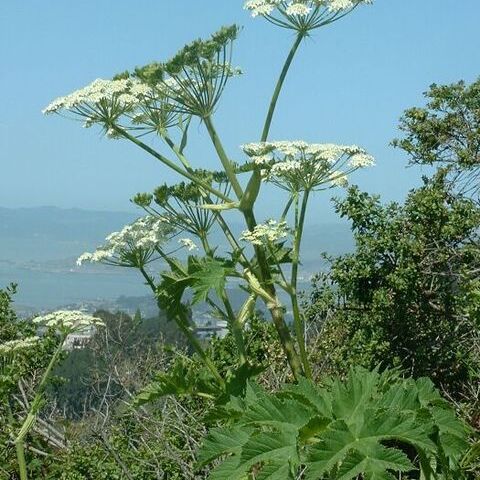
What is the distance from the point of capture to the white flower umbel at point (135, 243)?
455 cm

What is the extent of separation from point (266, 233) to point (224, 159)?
17.8 inches

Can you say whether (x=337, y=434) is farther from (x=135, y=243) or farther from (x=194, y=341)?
(x=135, y=243)

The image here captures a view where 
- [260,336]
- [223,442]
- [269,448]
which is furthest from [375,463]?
[260,336]

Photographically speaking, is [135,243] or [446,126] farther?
[446,126]

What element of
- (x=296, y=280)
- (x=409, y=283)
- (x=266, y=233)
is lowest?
(x=409, y=283)

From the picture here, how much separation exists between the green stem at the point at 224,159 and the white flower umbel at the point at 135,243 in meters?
0.45

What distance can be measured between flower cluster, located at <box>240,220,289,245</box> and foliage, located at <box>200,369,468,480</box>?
111 cm

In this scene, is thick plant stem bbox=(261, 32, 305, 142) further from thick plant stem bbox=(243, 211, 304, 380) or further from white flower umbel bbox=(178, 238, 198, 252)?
white flower umbel bbox=(178, 238, 198, 252)

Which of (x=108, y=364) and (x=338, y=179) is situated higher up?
(x=338, y=179)

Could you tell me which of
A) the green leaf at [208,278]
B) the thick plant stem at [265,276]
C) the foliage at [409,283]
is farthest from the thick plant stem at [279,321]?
the foliage at [409,283]

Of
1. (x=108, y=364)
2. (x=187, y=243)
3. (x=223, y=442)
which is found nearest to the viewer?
(x=223, y=442)

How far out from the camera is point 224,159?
4.31 metres

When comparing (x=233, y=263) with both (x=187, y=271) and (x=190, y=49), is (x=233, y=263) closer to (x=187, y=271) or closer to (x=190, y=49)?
(x=187, y=271)

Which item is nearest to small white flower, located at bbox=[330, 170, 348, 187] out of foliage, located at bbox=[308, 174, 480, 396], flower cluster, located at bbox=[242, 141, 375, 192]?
flower cluster, located at bbox=[242, 141, 375, 192]
